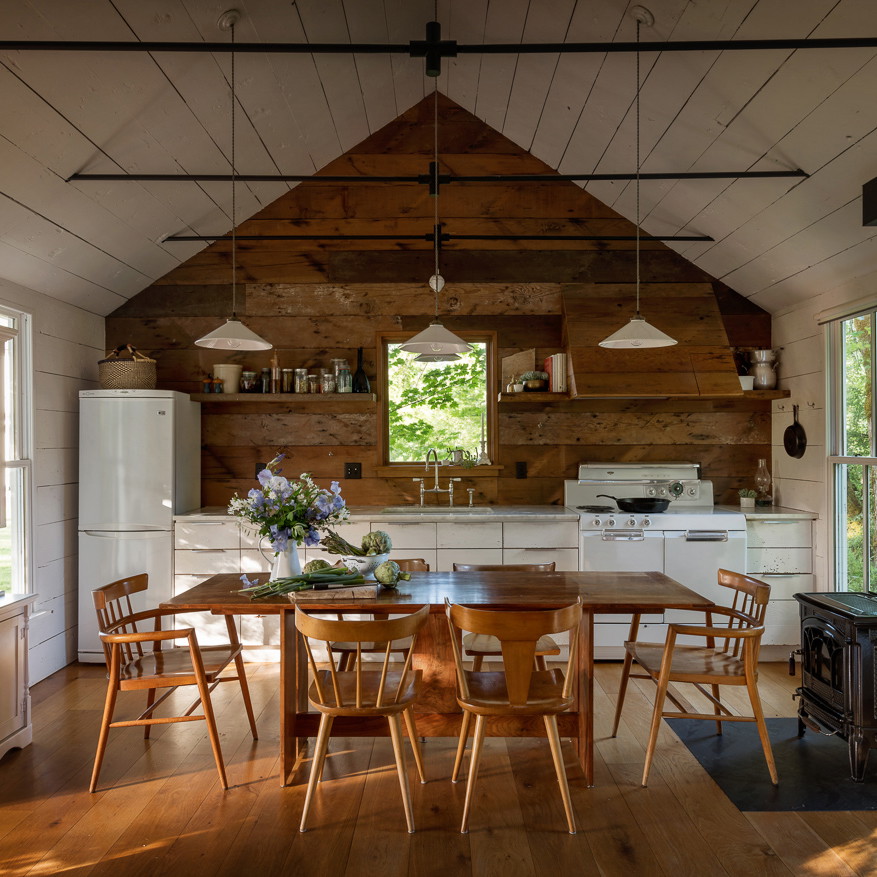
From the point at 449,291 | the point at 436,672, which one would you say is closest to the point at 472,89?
the point at 449,291

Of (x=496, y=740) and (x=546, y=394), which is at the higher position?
(x=546, y=394)

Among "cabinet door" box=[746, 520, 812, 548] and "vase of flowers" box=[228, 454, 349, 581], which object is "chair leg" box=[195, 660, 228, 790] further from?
"cabinet door" box=[746, 520, 812, 548]

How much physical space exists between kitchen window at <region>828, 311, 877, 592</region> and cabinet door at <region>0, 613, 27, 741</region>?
4639 mm

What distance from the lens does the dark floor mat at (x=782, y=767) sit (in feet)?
9.86

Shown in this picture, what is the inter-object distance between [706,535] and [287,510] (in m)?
2.92

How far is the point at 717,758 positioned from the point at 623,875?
1131mm

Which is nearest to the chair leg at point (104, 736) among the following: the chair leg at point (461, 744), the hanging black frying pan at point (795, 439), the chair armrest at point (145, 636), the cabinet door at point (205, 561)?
the chair armrest at point (145, 636)

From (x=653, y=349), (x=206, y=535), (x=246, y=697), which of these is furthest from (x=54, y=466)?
(x=653, y=349)

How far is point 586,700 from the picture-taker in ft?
10.5

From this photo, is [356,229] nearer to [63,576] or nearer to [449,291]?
[449,291]

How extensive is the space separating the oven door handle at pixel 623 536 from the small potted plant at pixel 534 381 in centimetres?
115

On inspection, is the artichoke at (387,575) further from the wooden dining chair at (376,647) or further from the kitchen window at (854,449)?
the kitchen window at (854,449)

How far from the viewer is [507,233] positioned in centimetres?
567

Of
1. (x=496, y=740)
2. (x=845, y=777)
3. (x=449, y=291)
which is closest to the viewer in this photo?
(x=845, y=777)
